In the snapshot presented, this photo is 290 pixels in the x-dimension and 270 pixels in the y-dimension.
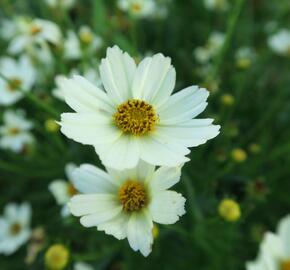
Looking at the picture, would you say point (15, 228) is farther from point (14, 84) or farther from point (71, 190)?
point (14, 84)

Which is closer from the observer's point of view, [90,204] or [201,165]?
[90,204]

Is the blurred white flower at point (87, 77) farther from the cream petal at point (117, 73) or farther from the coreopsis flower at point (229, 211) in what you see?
the coreopsis flower at point (229, 211)

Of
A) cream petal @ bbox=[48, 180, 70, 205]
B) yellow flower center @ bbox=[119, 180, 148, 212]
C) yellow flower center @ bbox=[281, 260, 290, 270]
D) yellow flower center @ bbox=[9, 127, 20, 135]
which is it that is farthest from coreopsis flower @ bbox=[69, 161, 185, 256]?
yellow flower center @ bbox=[9, 127, 20, 135]

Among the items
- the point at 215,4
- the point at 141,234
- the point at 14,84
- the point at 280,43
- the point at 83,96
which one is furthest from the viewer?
the point at 215,4

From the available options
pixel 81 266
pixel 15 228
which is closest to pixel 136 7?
pixel 15 228

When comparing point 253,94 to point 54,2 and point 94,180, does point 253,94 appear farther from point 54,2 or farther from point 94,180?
point 94,180

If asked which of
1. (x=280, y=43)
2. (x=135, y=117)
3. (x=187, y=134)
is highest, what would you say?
(x=280, y=43)
